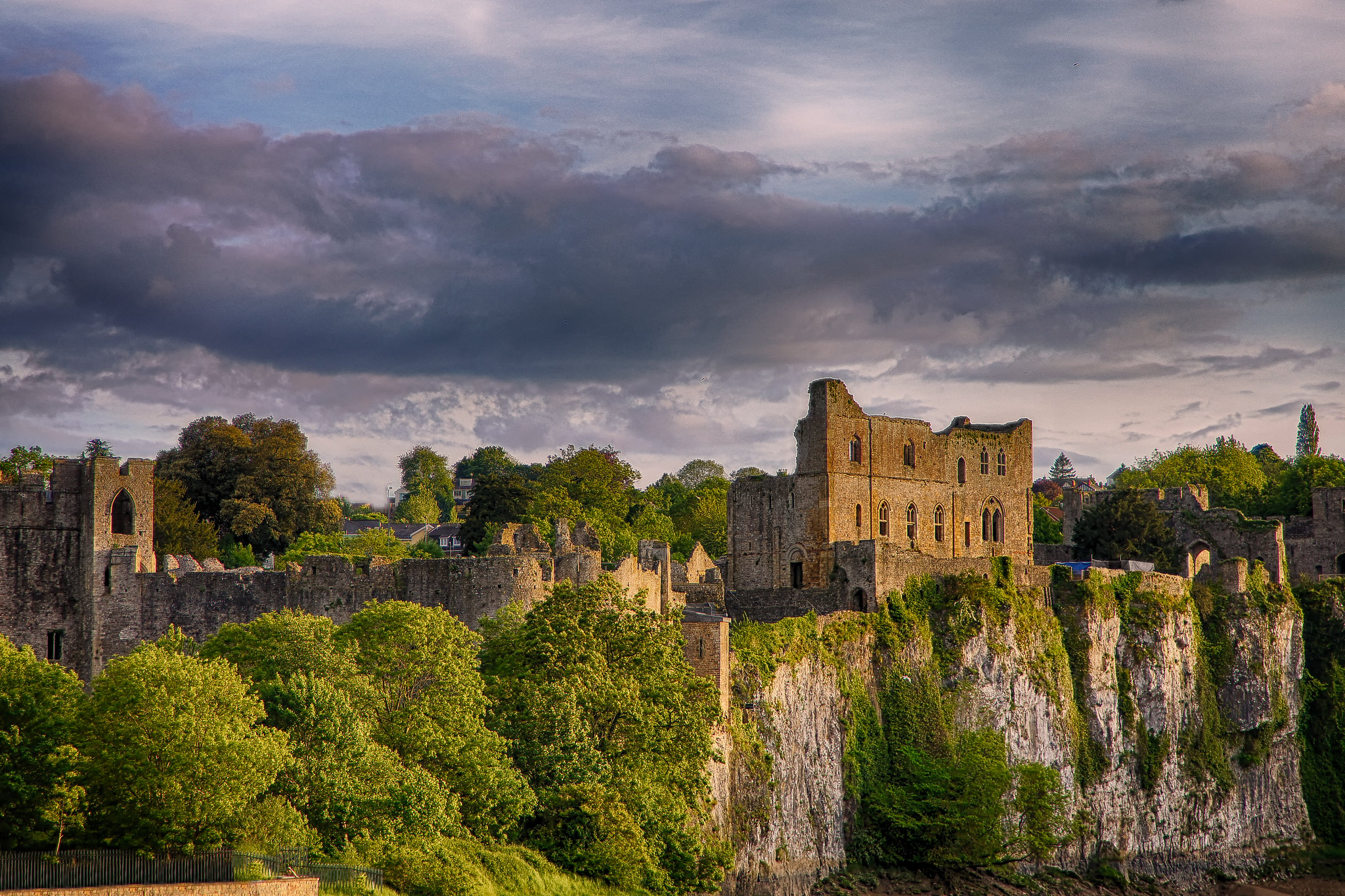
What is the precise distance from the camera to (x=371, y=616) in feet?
143

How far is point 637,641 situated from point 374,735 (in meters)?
9.33

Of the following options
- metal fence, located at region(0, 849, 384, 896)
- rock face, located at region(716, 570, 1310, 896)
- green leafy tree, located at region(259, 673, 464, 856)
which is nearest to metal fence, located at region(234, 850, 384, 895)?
metal fence, located at region(0, 849, 384, 896)

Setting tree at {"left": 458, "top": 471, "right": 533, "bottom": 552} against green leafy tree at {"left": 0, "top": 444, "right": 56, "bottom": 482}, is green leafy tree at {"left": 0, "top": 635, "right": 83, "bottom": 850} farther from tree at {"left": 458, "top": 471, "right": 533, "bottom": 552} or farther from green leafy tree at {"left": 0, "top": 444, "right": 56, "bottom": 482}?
tree at {"left": 458, "top": 471, "right": 533, "bottom": 552}

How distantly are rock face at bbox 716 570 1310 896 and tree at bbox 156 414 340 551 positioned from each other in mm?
30605

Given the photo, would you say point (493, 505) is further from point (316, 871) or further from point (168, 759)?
point (168, 759)

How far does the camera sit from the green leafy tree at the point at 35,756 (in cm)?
3209

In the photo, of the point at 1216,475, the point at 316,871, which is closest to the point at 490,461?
the point at 1216,475

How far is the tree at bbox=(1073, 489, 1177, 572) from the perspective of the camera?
3344 inches

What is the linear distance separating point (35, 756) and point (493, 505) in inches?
2054

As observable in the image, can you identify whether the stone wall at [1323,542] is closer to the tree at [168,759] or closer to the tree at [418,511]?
the tree at [168,759]

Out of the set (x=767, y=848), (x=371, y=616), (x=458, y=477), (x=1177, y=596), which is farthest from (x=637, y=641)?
(x=458, y=477)

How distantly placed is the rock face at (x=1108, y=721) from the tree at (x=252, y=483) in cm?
3061

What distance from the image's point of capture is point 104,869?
31406mm

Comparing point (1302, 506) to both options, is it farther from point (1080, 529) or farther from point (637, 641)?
point (637, 641)
